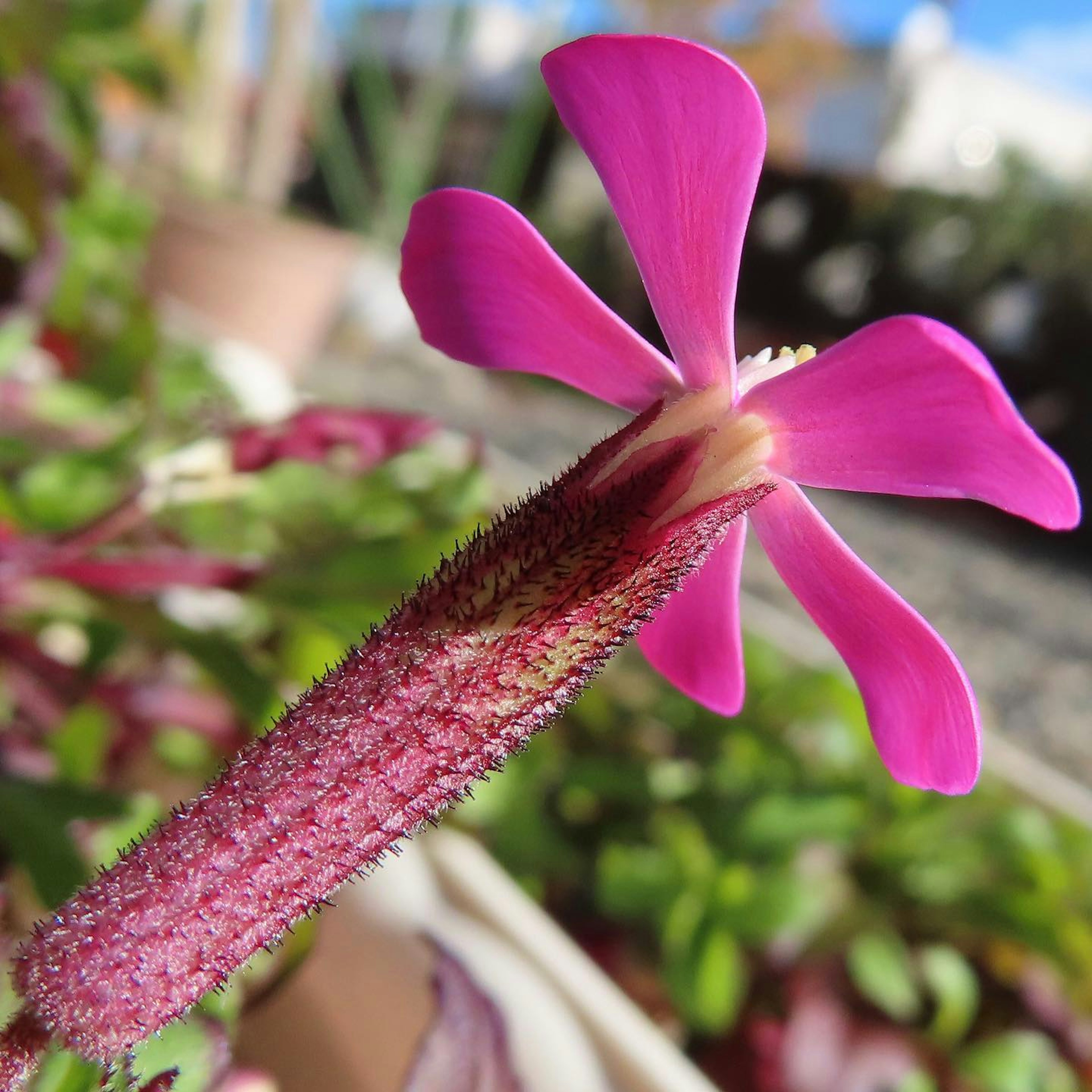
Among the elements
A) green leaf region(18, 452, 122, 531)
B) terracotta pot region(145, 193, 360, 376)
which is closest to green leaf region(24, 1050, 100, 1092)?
green leaf region(18, 452, 122, 531)

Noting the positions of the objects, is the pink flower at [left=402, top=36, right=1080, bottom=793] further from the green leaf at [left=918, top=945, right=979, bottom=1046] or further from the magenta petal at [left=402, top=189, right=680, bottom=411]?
the green leaf at [left=918, top=945, right=979, bottom=1046]

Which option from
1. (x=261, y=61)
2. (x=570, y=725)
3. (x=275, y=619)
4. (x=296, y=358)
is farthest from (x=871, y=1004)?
(x=261, y=61)

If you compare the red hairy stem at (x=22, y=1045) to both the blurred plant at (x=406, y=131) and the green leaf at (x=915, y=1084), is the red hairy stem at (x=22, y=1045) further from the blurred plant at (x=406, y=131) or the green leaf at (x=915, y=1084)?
the blurred plant at (x=406, y=131)

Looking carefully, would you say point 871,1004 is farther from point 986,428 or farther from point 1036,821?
point 986,428

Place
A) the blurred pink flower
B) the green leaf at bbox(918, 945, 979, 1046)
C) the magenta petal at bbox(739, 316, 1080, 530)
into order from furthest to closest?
1. the green leaf at bbox(918, 945, 979, 1046)
2. the blurred pink flower
3. the magenta petal at bbox(739, 316, 1080, 530)

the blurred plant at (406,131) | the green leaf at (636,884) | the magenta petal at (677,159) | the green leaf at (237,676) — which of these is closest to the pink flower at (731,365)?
the magenta petal at (677,159)

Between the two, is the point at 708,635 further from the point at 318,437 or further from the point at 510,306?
the point at 318,437
